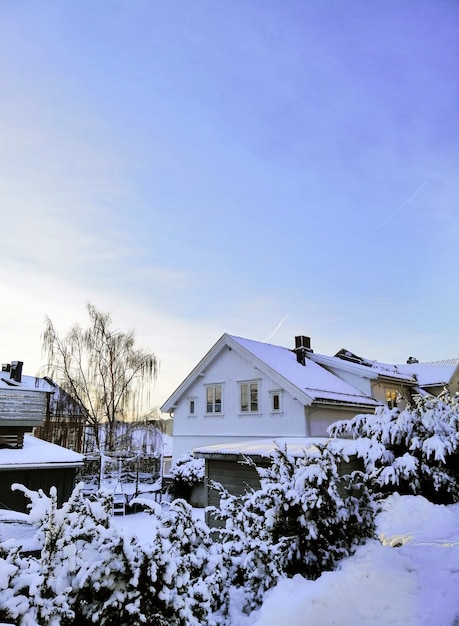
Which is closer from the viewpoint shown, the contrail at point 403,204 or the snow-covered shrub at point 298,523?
the snow-covered shrub at point 298,523

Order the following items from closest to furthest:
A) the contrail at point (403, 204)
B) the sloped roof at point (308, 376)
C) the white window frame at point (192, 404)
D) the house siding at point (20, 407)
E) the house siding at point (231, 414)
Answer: the contrail at point (403, 204) → the house siding at point (20, 407) → the house siding at point (231, 414) → the sloped roof at point (308, 376) → the white window frame at point (192, 404)

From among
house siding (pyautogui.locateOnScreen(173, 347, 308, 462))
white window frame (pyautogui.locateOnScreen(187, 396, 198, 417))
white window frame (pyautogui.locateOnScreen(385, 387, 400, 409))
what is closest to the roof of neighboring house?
house siding (pyautogui.locateOnScreen(173, 347, 308, 462))

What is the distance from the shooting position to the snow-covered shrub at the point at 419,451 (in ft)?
32.4

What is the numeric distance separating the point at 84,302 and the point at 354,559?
20809 millimetres

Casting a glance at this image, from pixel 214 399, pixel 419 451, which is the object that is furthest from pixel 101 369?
pixel 419 451

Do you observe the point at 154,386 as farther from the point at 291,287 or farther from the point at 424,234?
the point at 424,234

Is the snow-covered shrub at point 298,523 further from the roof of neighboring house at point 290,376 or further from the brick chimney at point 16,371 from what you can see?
the brick chimney at point 16,371

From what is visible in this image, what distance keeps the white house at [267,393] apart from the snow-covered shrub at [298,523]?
10.3m

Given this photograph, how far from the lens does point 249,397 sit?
1850 cm

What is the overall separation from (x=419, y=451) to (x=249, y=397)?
8.93 m

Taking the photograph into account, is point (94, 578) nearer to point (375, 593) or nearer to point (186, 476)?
point (375, 593)

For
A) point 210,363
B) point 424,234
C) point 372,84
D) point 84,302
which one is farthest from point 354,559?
point 84,302

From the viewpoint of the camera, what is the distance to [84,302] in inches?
915

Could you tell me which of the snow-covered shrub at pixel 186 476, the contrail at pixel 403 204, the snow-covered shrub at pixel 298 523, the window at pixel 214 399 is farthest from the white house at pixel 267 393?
the snow-covered shrub at pixel 298 523
